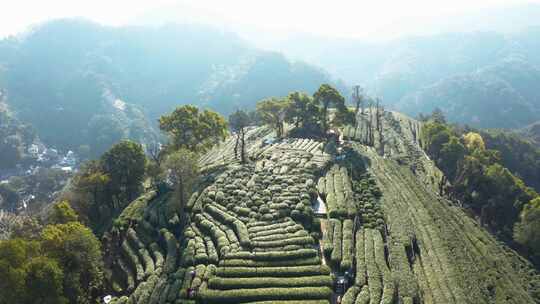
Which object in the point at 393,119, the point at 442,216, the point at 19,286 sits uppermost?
the point at 393,119

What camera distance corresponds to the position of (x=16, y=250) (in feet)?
108

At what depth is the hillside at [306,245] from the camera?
120ft

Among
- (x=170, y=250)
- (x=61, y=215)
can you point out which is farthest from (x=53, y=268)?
(x=61, y=215)

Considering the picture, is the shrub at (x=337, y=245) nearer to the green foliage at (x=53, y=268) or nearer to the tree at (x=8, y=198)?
the green foliage at (x=53, y=268)

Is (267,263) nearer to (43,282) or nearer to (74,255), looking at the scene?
(74,255)

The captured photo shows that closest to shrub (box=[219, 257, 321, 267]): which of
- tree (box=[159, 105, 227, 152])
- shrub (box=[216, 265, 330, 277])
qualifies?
shrub (box=[216, 265, 330, 277])

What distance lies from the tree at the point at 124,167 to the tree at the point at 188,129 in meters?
9.55

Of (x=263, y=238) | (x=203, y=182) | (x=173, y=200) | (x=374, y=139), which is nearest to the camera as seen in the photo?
(x=263, y=238)

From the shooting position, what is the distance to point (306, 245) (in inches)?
1665

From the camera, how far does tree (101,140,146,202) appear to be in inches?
2346

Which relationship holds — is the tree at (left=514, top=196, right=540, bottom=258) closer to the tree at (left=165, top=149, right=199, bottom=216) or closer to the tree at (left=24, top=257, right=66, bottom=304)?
the tree at (left=165, top=149, right=199, bottom=216)

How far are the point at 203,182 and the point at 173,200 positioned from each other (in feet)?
23.4

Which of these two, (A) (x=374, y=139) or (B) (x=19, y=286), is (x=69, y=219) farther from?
(A) (x=374, y=139)

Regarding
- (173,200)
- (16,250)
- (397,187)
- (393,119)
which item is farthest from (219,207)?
(393,119)
